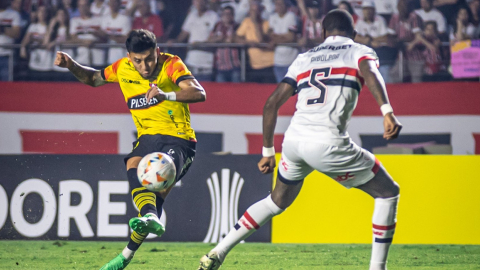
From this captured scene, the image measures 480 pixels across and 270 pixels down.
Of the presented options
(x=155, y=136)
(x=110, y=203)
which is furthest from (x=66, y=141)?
(x=155, y=136)

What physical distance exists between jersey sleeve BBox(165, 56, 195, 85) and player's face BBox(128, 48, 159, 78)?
0.14 m

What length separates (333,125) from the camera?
Result: 418cm

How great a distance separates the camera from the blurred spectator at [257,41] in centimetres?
1041

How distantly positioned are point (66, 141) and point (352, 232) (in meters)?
5.19

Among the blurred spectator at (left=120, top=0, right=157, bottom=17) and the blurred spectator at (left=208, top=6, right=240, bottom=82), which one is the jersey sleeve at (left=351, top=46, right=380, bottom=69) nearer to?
the blurred spectator at (left=208, top=6, right=240, bottom=82)

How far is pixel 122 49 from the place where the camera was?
10.4 m

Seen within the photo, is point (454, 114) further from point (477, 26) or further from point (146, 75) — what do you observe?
point (146, 75)

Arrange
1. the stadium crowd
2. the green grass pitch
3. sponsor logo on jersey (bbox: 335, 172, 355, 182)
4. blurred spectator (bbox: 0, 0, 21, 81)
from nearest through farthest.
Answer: sponsor logo on jersey (bbox: 335, 172, 355, 182) < the green grass pitch < the stadium crowd < blurred spectator (bbox: 0, 0, 21, 81)

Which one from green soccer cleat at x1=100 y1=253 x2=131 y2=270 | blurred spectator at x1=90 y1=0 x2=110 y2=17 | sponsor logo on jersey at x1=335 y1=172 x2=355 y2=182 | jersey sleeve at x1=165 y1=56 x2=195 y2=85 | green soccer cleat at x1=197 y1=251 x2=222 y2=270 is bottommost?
green soccer cleat at x1=100 y1=253 x2=131 y2=270

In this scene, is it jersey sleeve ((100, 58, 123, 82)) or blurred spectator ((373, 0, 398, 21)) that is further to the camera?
blurred spectator ((373, 0, 398, 21))

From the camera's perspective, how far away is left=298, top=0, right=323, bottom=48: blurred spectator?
10.4 m

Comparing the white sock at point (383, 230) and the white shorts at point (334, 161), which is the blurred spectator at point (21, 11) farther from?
the white sock at point (383, 230)

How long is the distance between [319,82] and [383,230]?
112 cm

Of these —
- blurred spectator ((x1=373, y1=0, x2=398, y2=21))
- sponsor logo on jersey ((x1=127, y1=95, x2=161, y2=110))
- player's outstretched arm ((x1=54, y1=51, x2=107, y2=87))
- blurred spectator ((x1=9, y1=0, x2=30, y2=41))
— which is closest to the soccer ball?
sponsor logo on jersey ((x1=127, y1=95, x2=161, y2=110))
